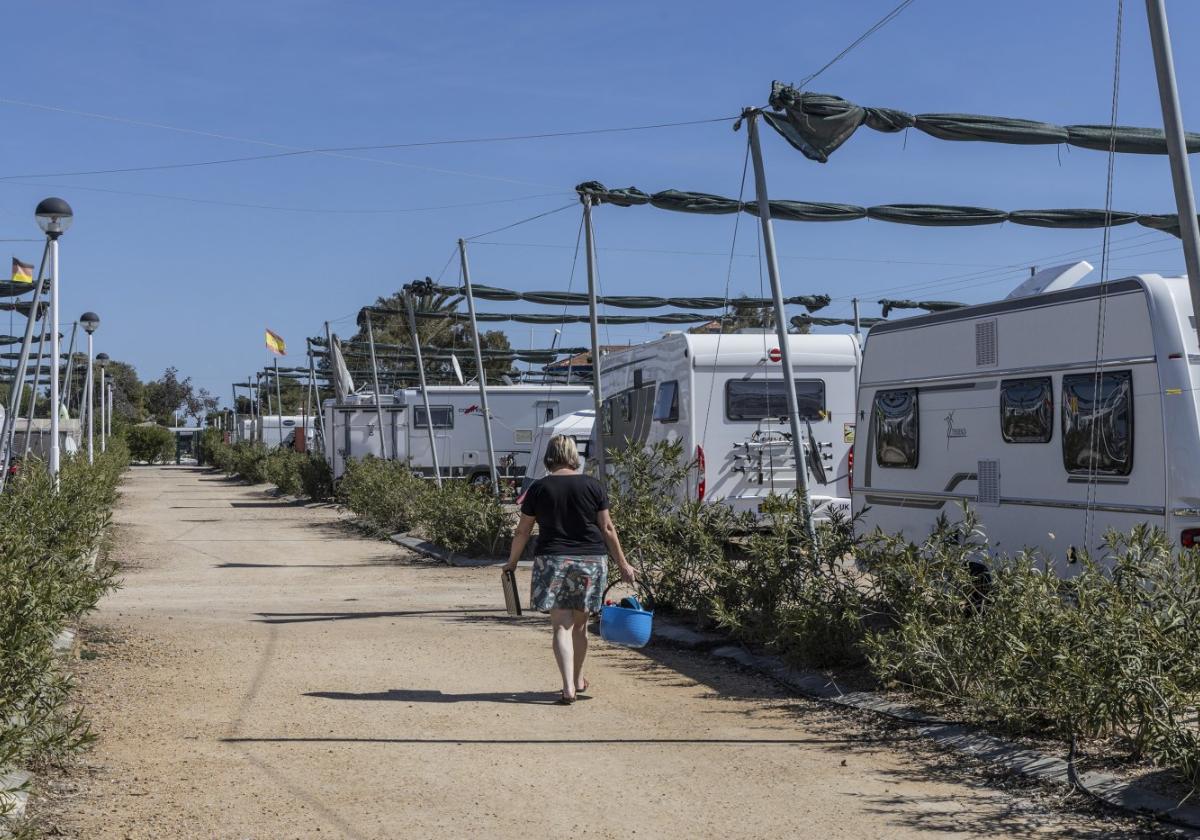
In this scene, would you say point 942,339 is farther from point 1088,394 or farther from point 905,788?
point 905,788

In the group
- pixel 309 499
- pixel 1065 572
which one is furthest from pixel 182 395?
pixel 1065 572

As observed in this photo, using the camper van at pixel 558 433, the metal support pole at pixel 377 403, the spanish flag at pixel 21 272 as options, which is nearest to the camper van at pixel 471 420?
the metal support pole at pixel 377 403

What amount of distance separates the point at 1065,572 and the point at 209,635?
6583 millimetres

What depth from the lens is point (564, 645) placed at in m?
7.77

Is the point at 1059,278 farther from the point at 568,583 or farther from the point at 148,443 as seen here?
the point at 148,443

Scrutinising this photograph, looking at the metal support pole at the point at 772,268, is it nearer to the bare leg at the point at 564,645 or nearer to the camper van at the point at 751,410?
the bare leg at the point at 564,645

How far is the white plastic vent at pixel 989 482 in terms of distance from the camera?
9781mm

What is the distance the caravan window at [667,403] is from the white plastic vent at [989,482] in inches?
254

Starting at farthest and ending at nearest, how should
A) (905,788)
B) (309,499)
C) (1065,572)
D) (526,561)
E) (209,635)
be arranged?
(309,499)
(526,561)
(209,635)
(1065,572)
(905,788)

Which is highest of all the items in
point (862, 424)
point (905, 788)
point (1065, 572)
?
point (862, 424)

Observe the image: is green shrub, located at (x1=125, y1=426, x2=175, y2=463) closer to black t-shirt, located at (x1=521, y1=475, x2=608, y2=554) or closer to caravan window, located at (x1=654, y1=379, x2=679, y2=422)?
caravan window, located at (x1=654, y1=379, x2=679, y2=422)

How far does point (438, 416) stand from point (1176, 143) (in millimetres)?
29318

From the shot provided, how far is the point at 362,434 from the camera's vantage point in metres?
32.3

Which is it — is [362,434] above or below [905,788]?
above
